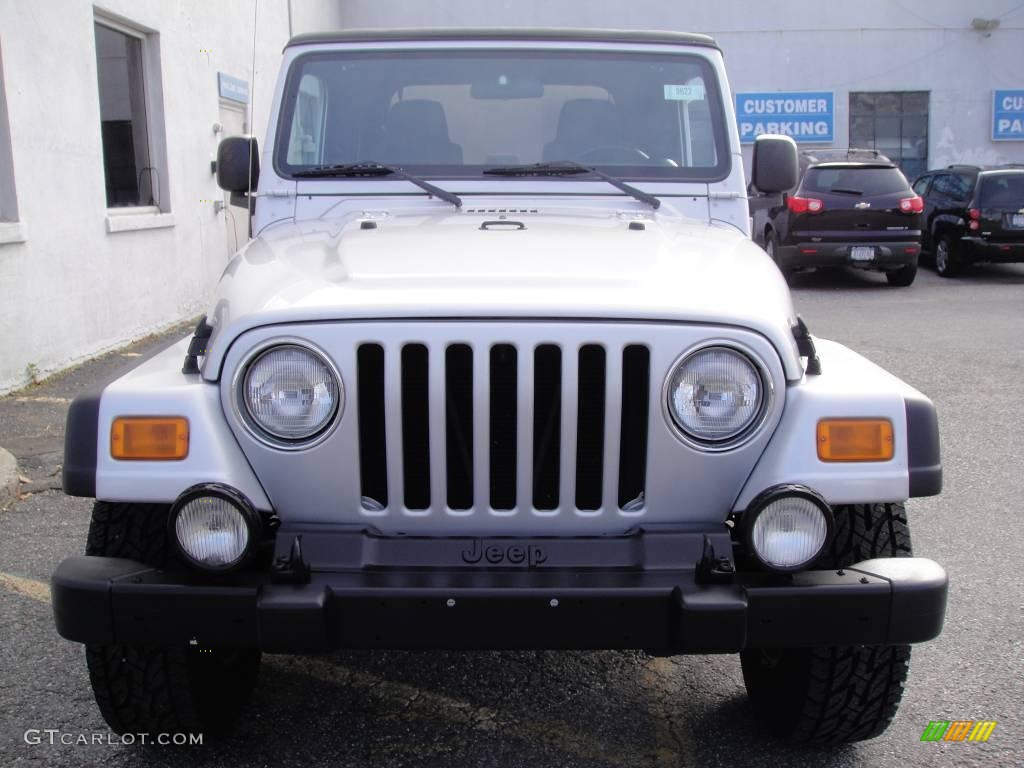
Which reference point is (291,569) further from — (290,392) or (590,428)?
(590,428)

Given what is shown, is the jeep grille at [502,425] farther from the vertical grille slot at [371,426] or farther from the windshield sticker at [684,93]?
the windshield sticker at [684,93]

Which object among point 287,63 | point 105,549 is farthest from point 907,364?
point 105,549

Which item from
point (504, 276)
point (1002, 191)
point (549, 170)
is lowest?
point (504, 276)

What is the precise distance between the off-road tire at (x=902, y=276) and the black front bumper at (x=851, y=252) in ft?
0.70

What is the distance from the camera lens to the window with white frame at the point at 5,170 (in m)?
7.48

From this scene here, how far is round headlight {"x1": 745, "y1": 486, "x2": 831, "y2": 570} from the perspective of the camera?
2355 mm

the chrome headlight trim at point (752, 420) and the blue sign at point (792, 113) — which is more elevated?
the blue sign at point (792, 113)

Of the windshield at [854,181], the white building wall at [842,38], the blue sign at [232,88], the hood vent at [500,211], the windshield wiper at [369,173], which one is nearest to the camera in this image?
the hood vent at [500,211]

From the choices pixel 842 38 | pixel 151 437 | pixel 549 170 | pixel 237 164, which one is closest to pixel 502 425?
pixel 151 437

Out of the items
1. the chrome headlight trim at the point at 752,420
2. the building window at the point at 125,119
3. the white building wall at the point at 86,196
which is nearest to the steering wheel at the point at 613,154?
the chrome headlight trim at the point at 752,420

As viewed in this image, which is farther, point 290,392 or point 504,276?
point 504,276

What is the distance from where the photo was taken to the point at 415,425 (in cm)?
244

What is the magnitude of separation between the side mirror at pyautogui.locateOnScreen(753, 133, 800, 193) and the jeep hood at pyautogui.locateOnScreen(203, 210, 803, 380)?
2.67ft

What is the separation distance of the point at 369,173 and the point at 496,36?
0.77m
